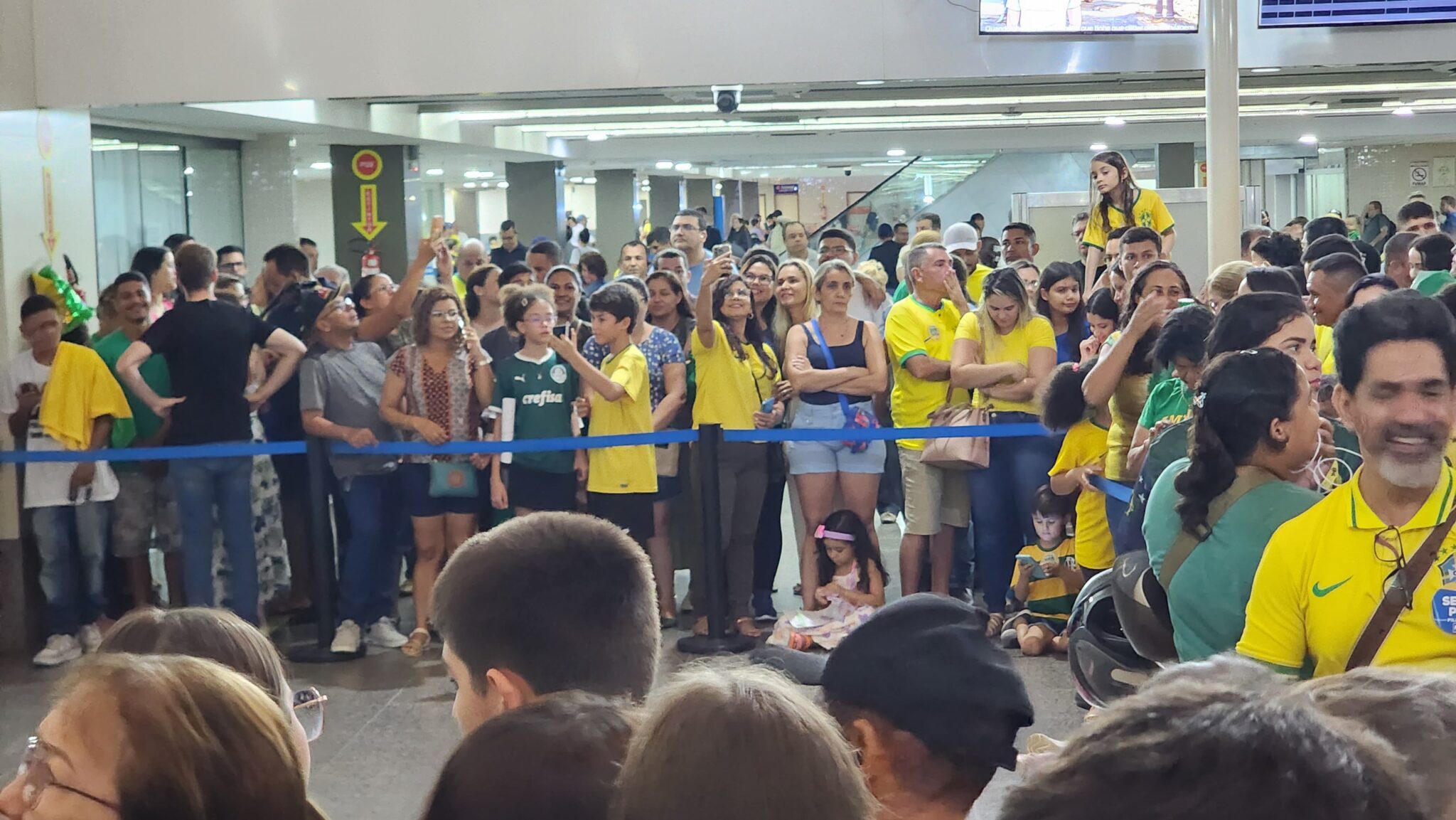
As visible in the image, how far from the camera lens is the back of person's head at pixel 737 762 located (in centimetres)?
156

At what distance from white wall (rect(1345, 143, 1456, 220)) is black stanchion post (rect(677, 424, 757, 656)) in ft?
62.5

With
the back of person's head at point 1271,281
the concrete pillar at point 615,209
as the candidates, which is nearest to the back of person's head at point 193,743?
the back of person's head at point 1271,281

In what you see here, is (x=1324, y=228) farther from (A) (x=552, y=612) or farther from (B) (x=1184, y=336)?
(A) (x=552, y=612)

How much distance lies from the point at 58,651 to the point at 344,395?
6.39ft

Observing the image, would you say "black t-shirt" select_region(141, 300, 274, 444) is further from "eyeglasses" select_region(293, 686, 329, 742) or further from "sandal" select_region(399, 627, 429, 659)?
"eyeglasses" select_region(293, 686, 329, 742)

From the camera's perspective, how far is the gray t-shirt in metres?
7.54

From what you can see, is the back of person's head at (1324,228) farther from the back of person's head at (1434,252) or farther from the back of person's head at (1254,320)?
the back of person's head at (1254,320)

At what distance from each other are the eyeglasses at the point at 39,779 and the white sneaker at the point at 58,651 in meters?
6.11

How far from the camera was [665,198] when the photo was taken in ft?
92.7

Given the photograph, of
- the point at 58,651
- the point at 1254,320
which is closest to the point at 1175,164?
the point at 58,651

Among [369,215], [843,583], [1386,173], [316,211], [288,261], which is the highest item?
[316,211]

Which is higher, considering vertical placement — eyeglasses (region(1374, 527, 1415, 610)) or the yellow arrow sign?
the yellow arrow sign

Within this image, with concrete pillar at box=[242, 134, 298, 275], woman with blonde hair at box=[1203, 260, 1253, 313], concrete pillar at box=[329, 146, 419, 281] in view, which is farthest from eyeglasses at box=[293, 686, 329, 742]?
concrete pillar at box=[329, 146, 419, 281]

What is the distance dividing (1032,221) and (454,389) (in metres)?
7.08
